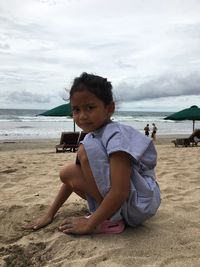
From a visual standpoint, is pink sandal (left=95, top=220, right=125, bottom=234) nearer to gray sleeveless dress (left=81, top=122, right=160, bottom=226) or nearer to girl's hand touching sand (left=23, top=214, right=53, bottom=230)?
gray sleeveless dress (left=81, top=122, right=160, bottom=226)

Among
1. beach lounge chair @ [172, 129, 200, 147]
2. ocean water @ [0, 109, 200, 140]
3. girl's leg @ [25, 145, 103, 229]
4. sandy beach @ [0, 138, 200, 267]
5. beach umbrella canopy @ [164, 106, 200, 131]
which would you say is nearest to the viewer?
sandy beach @ [0, 138, 200, 267]

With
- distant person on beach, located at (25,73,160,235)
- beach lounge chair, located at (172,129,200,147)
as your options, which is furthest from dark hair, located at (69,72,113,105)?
beach lounge chair, located at (172,129,200,147)

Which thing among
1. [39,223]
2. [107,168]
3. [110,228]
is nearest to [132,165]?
[107,168]

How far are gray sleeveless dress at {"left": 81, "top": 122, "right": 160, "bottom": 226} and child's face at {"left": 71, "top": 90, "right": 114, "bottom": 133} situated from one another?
67mm

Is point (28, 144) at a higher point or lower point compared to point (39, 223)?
lower

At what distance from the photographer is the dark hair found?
8.39ft

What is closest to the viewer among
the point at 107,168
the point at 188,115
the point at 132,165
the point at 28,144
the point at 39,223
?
the point at 107,168

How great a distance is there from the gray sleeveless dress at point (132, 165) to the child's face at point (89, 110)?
2.6 inches

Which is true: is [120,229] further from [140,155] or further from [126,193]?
[140,155]

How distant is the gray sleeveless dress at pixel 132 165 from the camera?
2.47m

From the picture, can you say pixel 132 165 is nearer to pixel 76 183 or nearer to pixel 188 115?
pixel 76 183

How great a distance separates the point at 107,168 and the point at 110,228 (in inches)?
18.0

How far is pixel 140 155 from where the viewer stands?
2475mm

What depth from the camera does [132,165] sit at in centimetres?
257
